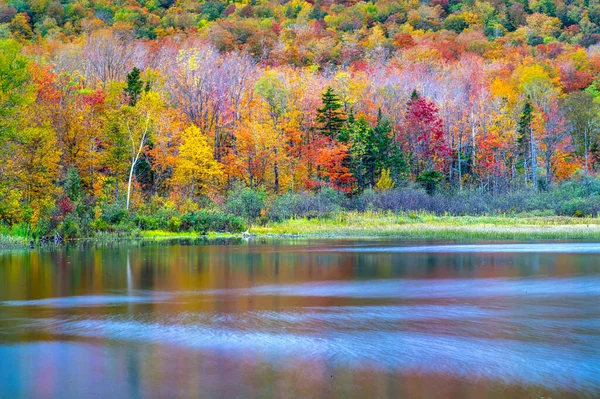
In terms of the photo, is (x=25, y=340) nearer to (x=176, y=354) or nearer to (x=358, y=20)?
(x=176, y=354)

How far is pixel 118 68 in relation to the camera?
224 feet

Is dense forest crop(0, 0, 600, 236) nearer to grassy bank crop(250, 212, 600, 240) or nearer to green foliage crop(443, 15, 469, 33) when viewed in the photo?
grassy bank crop(250, 212, 600, 240)

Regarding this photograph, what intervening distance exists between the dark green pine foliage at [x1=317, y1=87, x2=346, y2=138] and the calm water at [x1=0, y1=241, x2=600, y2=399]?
3868cm

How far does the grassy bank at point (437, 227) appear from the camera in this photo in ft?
125

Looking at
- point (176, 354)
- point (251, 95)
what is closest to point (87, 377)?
point (176, 354)

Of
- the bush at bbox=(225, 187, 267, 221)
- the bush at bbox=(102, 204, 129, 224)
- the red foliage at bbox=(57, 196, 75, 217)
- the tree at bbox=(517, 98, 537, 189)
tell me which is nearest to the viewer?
the red foliage at bbox=(57, 196, 75, 217)

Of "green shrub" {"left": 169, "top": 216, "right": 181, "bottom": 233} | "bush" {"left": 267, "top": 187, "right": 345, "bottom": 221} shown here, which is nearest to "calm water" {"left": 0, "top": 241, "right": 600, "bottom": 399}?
"green shrub" {"left": 169, "top": 216, "right": 181, "bottom": 233}

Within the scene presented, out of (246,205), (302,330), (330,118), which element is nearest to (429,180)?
(330,118)

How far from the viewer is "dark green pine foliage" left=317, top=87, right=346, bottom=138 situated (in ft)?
200

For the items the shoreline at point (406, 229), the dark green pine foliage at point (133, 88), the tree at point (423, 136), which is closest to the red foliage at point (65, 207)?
the shoreline at point (406, 229)

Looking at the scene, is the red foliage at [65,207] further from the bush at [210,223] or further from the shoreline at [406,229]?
the bush at [210,223]

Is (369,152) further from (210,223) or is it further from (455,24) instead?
(455,24)

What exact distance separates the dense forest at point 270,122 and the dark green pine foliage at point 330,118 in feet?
0.64

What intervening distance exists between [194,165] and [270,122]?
31.6 ft
